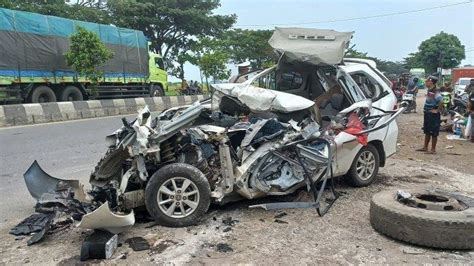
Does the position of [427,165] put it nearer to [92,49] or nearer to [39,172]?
[39,172]

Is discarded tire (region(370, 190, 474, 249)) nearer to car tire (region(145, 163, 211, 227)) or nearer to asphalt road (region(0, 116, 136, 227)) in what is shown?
car tire (region(145, 163, 211, 227))

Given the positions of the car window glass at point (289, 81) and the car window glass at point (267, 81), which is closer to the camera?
the car window glass at point (267, 81)

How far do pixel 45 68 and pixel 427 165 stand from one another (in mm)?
14903

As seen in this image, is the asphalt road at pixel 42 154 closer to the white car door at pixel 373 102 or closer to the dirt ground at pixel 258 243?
the dirt ground at pixel 258 243

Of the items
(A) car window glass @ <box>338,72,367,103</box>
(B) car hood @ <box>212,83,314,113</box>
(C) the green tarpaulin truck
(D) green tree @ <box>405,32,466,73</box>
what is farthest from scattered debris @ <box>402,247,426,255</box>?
(D) green tree @ <box>405,32,466,73</box>

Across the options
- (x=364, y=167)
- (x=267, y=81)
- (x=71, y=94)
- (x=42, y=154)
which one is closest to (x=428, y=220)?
(x=364, y=167)

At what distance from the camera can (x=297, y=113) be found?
4.73m

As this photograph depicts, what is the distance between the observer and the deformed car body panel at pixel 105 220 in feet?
11.4

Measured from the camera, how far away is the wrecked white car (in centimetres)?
408

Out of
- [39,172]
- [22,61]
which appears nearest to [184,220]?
[39,172]

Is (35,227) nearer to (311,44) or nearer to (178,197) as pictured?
(178,197)

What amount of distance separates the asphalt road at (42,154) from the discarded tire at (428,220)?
365 cm

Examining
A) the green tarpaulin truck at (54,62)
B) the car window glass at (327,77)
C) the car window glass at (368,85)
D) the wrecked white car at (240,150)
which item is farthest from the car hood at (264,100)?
the green tarpaulin truck at (54,62)

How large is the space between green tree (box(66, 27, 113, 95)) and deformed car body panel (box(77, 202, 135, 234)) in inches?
584
